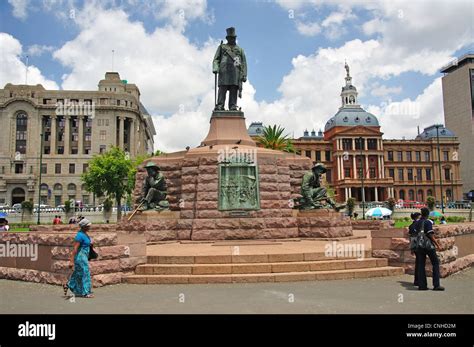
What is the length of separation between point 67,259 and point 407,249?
8291 millimetres

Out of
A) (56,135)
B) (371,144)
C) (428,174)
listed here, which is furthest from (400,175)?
(56,135)

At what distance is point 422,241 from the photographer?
8406mm

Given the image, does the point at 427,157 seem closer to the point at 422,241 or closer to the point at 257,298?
the point at 422,241

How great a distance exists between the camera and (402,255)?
399 inches

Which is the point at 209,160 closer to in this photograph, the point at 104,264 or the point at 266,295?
the point at 104,264

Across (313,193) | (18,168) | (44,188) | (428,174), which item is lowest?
(313,193)

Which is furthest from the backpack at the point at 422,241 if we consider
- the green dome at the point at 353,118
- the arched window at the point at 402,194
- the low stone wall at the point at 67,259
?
the arched window at the point at 402,194

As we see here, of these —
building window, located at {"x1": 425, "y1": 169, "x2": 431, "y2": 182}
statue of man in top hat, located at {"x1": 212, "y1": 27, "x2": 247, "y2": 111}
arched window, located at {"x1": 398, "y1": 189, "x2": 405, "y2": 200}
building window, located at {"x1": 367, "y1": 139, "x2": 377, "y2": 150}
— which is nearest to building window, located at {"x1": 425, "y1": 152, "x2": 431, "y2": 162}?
building window, located at {"x1": 425, "y1": 169, "x2": 431, "y2": 182}

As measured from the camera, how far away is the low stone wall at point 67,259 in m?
9.08

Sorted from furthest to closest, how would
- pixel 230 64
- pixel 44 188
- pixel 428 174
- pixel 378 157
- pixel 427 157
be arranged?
pixel 428 174 < pixel 427 157 < pixel 378 157 < pixel 44 188 < pixel 230 64

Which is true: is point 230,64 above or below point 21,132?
below

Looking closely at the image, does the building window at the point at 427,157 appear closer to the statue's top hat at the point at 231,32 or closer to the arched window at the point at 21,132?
the arched window at the point at 21,132

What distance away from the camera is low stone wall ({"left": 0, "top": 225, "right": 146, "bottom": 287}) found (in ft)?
29.8

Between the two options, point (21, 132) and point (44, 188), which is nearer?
point (44, 188)
